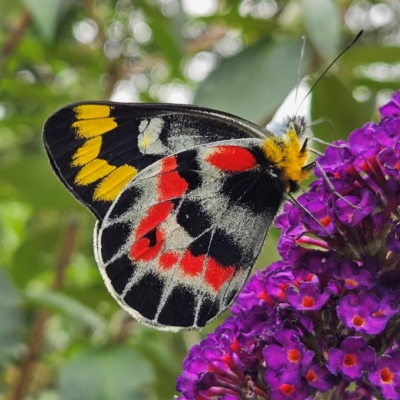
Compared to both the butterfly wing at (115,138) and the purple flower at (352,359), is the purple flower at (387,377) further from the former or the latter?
the butterfly wing at (115,138)

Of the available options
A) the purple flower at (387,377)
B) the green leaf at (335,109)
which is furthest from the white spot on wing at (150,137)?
the green leaf at (335,109)

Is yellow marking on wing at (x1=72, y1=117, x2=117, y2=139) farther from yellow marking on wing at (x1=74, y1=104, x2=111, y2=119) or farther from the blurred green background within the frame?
the blurred green background

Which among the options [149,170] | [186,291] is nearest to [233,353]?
[186,291]

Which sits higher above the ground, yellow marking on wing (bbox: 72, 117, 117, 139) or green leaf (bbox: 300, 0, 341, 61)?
green leaf (bbox: 300, 0, 341, 61)

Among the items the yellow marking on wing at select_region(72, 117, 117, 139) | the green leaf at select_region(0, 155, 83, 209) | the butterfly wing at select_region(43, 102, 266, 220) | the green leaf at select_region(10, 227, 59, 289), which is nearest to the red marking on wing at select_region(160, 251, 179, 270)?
the butterfly wing at select_region(43, 102, 266, 220)

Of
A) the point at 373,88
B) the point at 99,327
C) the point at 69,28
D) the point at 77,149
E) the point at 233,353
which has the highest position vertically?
the point at 69,28

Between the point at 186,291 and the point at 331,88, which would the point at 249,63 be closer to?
the point at 331,88
